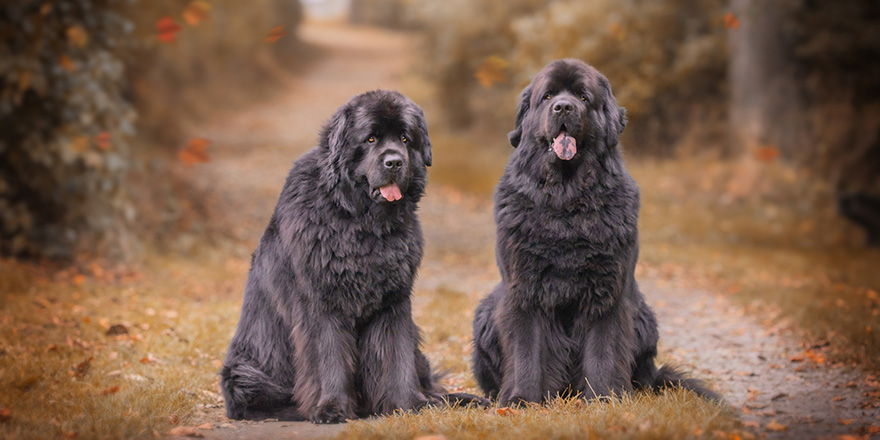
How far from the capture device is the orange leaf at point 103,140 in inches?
311

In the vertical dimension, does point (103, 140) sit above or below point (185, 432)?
above

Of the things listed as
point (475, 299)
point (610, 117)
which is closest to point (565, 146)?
point (610, 117)

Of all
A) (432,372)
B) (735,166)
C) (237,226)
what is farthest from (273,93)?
(432,372)

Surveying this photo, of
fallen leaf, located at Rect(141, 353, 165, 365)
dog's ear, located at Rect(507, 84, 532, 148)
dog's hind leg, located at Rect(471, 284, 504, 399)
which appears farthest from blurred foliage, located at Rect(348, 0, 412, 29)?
dog's hind leg, located at Rect(471, 284, 504, 399)

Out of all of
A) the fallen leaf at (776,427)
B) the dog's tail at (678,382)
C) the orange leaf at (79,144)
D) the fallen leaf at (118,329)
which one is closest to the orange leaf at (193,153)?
the orange leaf at (79,144)

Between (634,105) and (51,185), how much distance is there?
9324 mm

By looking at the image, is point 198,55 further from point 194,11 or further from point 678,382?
point 678,382

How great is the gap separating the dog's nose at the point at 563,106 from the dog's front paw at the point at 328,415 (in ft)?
6.46

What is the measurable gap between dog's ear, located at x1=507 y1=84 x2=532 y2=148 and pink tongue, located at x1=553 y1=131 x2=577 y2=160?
1.15ft

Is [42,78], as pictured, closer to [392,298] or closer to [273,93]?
[392,298]

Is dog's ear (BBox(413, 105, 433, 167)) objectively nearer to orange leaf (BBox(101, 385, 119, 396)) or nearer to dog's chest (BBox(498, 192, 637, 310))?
dog's chest (BBox(498, 192, 637, 310))

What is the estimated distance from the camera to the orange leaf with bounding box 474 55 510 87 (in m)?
17.0

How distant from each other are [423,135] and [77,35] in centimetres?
479

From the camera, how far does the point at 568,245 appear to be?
4.14m
